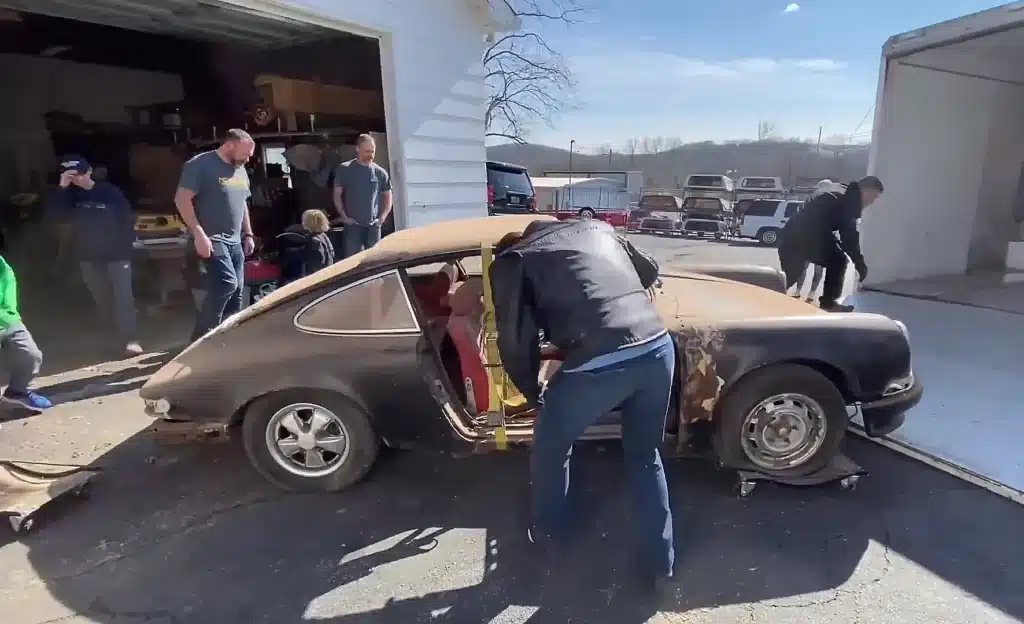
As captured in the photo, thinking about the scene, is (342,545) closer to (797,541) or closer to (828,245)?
(797,541)

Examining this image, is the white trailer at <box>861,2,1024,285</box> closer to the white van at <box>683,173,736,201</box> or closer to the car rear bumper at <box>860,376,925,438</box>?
the car rear bumper at <box>860,376,925,438</box>

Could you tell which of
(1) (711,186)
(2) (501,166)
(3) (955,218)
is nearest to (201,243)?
(2) (501,166)

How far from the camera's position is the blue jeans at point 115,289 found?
5.47m

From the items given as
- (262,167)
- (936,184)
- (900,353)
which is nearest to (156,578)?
(900,353)

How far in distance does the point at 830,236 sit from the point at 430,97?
4.68m

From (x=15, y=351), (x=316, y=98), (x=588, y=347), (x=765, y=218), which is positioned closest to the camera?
(x=588, y=347)

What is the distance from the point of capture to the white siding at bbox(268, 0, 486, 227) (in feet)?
21.9

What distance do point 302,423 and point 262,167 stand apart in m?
6.53

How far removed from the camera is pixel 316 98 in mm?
8008

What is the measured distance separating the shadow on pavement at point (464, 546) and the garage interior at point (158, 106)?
484 cm

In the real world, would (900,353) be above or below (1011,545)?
above

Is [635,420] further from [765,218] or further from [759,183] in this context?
[759,183]

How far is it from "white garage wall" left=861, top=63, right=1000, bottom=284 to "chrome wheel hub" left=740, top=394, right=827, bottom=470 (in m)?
5.87

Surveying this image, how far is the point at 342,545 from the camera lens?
2.75 metres
